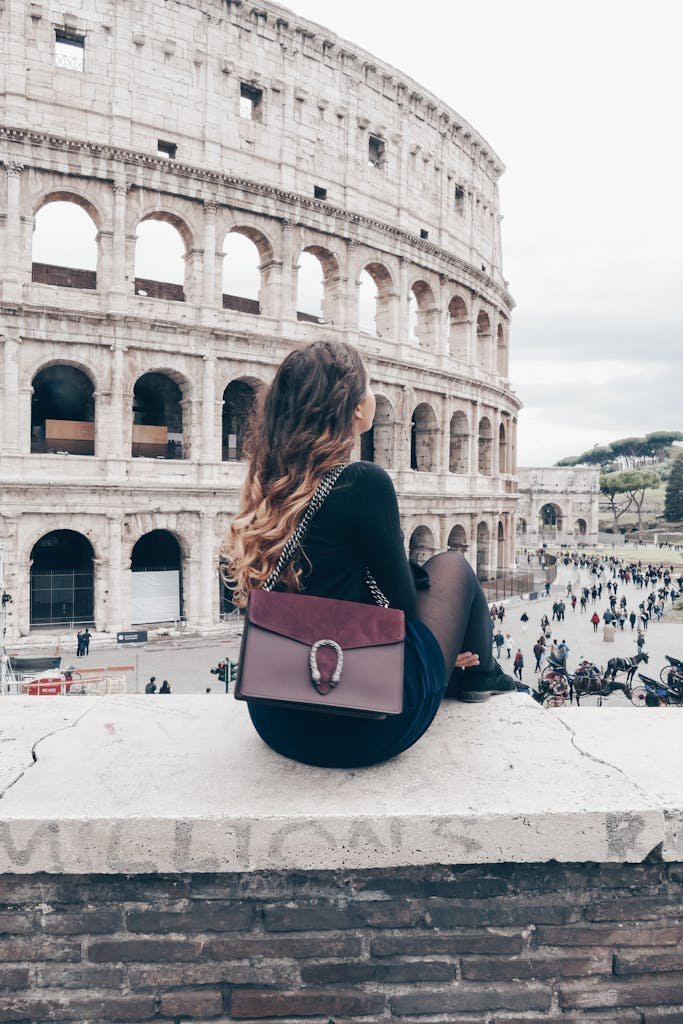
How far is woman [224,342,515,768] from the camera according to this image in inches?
84.1

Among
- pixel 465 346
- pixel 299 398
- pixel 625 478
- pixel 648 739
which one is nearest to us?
pixel 299 398

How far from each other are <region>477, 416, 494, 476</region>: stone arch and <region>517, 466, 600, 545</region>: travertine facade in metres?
38.2

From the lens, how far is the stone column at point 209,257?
762 inches

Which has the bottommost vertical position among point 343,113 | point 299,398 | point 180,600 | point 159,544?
point 180,600

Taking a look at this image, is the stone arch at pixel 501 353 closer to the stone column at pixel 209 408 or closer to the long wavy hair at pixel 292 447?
the stone column at pixel 209 408

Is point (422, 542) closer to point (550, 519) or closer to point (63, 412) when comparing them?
point (63, 412)

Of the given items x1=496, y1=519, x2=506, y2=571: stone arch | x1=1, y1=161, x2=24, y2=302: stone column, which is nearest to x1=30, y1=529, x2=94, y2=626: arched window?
x1=1, y1=161, x2=24, y2=302: stone column

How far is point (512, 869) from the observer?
6.33 ft

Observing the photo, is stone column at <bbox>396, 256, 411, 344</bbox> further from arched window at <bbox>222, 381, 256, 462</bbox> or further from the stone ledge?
the stone ledge

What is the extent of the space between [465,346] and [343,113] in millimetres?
8647

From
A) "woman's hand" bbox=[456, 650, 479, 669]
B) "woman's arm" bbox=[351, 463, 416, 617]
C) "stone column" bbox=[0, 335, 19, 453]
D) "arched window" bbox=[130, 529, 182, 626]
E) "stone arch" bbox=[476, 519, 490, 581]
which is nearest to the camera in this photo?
"woman's arm" bbox=[351, 463, 416, 617]

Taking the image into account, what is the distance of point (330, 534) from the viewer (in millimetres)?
2148

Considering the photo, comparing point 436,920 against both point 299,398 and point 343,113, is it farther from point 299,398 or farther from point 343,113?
point 343,113

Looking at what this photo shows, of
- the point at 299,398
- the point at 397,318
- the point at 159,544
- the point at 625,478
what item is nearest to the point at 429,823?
the point at 299,398
